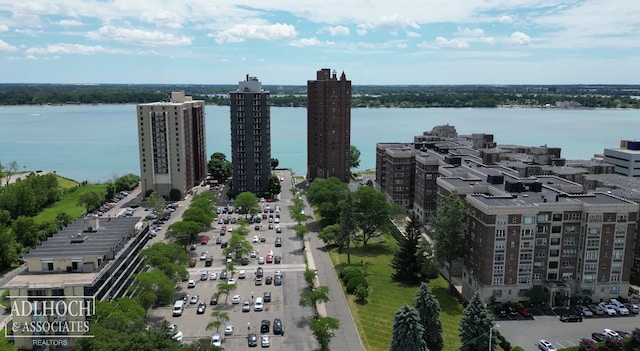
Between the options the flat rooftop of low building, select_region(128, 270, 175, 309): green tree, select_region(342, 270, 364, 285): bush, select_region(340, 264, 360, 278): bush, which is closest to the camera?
the flat rooftop of low building

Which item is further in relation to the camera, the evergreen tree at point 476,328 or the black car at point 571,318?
the black car at point 571,318

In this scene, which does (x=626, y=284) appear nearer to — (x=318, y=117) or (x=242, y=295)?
Result: (x=242, y=295)

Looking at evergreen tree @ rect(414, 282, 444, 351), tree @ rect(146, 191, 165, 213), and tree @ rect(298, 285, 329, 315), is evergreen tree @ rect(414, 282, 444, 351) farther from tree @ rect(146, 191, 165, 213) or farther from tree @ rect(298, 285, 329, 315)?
tree @ rect(146, 191, 165, 213)

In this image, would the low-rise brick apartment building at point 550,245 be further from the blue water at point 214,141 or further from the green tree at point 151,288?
the blue water at point 214,141

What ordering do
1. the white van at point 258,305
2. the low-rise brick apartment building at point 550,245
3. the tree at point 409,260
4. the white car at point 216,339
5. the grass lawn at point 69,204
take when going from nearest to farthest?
the white car at point 216,339, the white van at point 258,305, the low-rise brick apartment building at point 550,245, the tree at point 409,260, the grass lawn at point 69,204

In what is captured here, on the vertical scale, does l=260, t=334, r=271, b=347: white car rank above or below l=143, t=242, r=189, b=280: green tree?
below

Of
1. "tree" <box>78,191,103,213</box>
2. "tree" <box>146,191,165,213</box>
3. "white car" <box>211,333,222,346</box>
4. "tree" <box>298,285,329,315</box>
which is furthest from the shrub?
"tree" <box>78,191,103,213</box>

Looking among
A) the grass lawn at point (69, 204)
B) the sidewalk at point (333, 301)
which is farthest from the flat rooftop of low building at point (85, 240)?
the grass lawn at point (69, 204)
